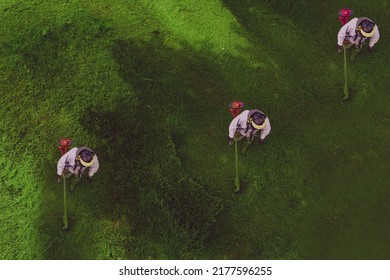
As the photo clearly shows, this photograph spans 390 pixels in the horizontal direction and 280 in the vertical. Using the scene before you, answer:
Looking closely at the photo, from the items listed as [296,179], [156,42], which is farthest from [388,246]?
[156,42]

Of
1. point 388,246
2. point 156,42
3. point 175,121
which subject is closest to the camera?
point 388,246

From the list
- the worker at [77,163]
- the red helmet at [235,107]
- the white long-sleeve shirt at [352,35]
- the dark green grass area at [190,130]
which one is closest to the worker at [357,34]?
the white long-sleeve shirt at [352,35]

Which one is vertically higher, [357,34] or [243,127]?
[357,34]

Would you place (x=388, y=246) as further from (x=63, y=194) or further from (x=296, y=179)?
(x=63, y=194)

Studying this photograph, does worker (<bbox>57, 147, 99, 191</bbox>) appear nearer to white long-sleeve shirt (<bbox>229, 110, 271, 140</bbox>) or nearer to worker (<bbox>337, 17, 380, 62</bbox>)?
white long-sleeve shirt (<bbox>229, 110, 271, 140</bbox>)

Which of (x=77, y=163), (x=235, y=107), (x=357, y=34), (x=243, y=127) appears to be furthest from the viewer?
(x=357, y=34)

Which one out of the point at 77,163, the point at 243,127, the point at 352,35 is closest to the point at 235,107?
the point at 243,127

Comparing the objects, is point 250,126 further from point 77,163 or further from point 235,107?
point 77,163
